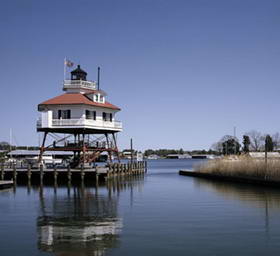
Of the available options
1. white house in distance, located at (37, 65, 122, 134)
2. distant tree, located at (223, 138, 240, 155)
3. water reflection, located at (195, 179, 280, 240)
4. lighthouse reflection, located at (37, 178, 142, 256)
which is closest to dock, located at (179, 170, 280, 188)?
water reflection, located at (195, 179, 280, 240)

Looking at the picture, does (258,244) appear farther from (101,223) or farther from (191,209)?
(191,209)

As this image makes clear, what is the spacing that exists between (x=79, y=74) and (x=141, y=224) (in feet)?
110

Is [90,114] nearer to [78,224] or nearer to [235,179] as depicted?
[235,179]

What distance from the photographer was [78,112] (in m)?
44.5

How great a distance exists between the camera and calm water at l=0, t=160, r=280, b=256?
1427 centimetres

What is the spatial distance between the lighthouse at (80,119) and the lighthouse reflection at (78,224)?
14.8 m

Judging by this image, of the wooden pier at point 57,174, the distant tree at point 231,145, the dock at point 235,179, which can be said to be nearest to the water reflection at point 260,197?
the dock at point 235,179

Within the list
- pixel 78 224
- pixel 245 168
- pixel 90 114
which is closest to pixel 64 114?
pixel 90 114

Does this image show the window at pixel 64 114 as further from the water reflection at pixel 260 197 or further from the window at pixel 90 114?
the water reflection at pixel 260 197

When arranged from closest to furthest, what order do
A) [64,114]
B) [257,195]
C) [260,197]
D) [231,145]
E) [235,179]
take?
[260,197] → [257,195] → [235,179] → [64,114] → [231,145]

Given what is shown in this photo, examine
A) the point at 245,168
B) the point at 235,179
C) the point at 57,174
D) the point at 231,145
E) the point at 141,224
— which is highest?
the point at 231,145

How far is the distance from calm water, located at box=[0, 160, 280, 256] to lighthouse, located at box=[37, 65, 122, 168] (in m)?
14.9

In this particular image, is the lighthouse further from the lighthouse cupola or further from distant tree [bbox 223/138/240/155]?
distant tree [bbox 223/138/240/155]

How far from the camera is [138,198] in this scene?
29406 millimetres
